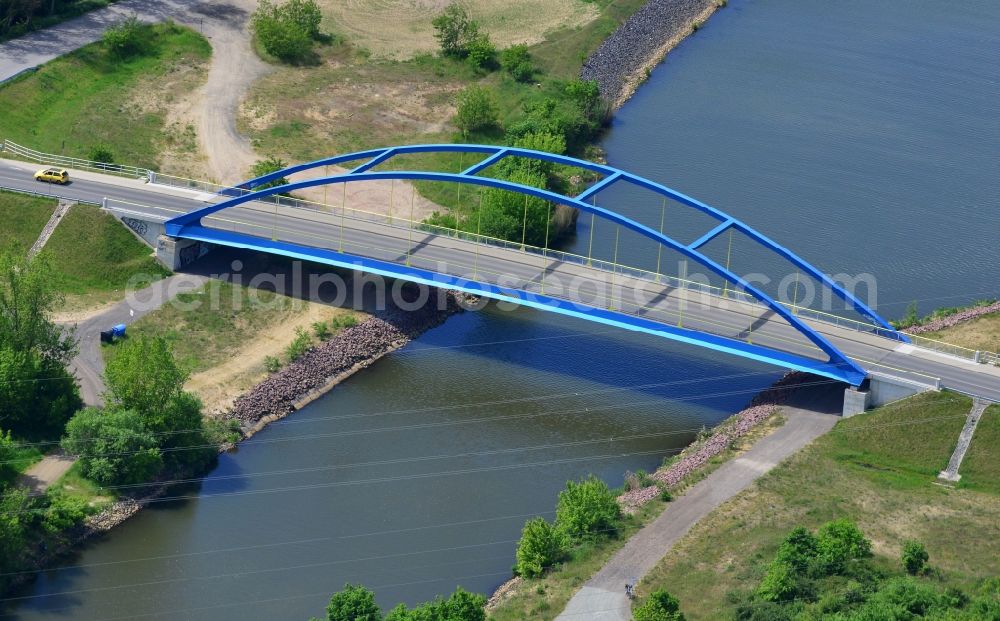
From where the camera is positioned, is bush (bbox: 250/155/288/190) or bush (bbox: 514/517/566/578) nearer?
bush (bbox: 514/517/566/578)

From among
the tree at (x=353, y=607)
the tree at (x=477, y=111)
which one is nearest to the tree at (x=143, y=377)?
the tree at (x=353, y=607)

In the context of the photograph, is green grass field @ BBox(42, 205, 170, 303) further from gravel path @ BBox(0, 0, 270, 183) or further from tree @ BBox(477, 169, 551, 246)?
tree @ BBox(477, 169, 551, 246)

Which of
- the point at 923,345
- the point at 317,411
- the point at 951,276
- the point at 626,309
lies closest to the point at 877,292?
the point at 951,276

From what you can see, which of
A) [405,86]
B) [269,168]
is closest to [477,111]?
[405,86]

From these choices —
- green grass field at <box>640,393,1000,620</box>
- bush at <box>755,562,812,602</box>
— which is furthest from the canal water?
bush at <box>755,562,812,602</box>

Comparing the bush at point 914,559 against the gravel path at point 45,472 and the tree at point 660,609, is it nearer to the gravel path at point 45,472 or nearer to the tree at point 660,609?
the tree at point 660,609

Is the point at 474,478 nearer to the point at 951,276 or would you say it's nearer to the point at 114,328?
the point at 114,328
